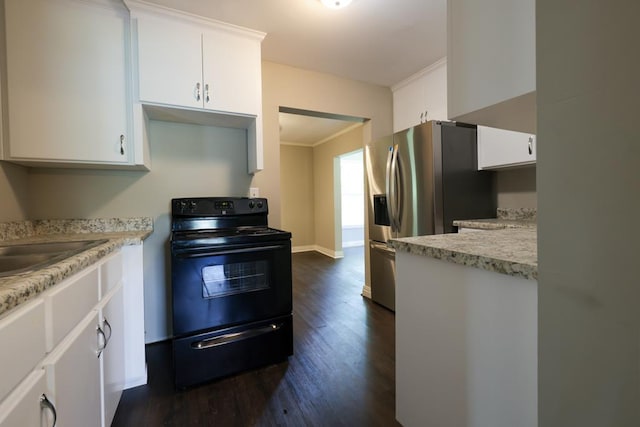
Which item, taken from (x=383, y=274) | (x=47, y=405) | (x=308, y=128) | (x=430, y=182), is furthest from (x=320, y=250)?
(x=47, y=405)

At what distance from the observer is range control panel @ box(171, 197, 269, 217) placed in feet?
6.61

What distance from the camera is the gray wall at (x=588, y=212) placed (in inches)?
15.4

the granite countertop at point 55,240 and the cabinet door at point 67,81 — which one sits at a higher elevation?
the cabinet door at point 67,81

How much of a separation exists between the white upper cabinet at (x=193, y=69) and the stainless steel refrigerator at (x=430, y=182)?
1255 millimetres

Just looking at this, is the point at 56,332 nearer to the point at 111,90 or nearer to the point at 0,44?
the point at 111,90

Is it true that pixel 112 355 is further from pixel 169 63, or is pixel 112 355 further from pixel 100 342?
pixel 169 63

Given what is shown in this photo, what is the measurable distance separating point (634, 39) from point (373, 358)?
6.48ft

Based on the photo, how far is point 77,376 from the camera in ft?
2.86

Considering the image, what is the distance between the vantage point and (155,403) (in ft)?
4.83

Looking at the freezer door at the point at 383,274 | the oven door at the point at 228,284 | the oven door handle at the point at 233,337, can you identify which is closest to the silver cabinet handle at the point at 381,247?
the freezer door at the point at 383,274

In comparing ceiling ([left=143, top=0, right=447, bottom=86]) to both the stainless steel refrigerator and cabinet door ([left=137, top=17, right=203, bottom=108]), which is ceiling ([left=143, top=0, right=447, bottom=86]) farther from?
the stainless steel refrigerator

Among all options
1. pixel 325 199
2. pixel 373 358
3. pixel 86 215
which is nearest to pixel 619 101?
pixel 373 358

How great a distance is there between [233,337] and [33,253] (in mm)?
1081

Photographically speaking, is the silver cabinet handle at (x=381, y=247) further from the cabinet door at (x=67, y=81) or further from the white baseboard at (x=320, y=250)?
the white baseboard at (x=320, y=250)
